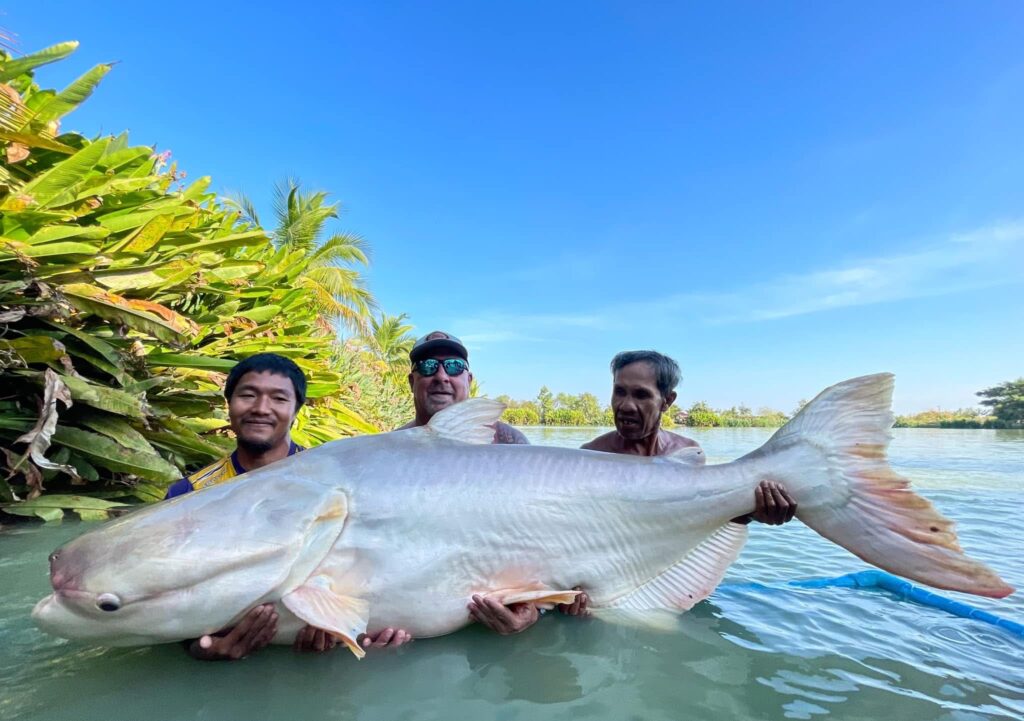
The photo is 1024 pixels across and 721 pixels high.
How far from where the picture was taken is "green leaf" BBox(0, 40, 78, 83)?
4.71 m

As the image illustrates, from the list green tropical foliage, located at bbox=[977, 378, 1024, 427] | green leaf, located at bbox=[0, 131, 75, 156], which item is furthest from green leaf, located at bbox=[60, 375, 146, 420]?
green tropical foliage, located at bbox=[977, 378, 1024, 427]

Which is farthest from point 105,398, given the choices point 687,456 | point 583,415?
point 583,415

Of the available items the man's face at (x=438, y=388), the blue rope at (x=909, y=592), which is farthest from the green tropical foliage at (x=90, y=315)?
the blue rope at (x=909, y=592)

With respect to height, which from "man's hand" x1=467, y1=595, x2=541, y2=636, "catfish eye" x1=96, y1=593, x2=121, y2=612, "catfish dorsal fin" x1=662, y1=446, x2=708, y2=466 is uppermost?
"catfish dorsal fin" x1=662, y1=446, x2=708, y2=466

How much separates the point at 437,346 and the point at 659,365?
1405mm

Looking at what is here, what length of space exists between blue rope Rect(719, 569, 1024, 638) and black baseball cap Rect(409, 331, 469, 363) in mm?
2215

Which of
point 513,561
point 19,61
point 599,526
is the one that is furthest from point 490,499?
point 19,61

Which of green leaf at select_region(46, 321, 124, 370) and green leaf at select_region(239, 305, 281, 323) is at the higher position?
green leaf at select_region(239, 305, 281, 323)

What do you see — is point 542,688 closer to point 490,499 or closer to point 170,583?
point 490,499

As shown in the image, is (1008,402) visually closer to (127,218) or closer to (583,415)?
(583,415)

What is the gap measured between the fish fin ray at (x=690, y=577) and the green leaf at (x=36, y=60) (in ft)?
19.6

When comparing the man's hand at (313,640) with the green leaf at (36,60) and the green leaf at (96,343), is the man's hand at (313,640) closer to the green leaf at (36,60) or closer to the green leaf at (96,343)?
the green leaf at (96,343)

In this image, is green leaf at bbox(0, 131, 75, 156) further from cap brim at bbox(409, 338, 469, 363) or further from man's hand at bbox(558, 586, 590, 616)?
man's hand at bbox(558, 586, 590, 616)

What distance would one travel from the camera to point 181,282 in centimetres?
592
